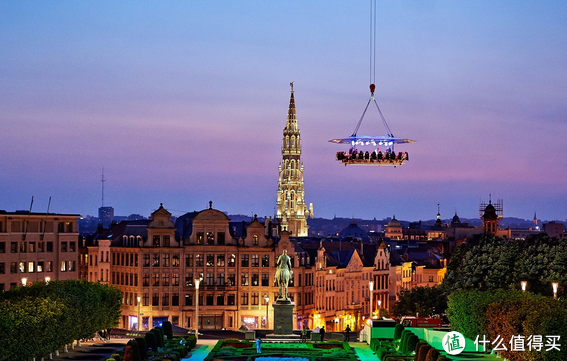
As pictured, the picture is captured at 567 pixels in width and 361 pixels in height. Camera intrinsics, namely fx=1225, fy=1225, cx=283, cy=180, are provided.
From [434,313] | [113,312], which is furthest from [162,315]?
[113,312]

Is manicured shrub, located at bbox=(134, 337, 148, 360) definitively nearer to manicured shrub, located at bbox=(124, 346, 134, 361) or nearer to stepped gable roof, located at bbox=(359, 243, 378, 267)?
manicured shrub, located at bbox=(124, 346, 134, 361)

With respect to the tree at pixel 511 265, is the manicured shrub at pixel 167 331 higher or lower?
lower

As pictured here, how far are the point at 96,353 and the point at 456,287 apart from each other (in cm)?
5407

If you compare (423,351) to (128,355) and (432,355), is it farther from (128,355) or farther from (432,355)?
(128,355)

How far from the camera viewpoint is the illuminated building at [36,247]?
139 m

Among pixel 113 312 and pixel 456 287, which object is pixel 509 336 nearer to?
pixel 113 312

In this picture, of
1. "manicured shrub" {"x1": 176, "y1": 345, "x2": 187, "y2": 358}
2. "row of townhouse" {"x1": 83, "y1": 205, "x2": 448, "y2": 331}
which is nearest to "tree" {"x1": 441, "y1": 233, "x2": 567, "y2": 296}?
"row of townhouse" {"x1": 83, "y1": 205, "x2": 448, "y2": 331}

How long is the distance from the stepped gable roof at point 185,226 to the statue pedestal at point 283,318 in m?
48.0

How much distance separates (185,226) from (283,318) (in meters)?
51.7

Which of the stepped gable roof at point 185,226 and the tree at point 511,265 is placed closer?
the tree at point 511,265

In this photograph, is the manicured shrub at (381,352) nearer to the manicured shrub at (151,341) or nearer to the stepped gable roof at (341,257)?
the manicured shrub at (151,341)

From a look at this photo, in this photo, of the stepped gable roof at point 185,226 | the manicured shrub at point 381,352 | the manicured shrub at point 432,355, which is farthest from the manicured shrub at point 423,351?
the stepped gable roof at point 185,226

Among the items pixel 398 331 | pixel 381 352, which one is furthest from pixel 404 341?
pixel 398 331

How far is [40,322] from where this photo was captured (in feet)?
266
